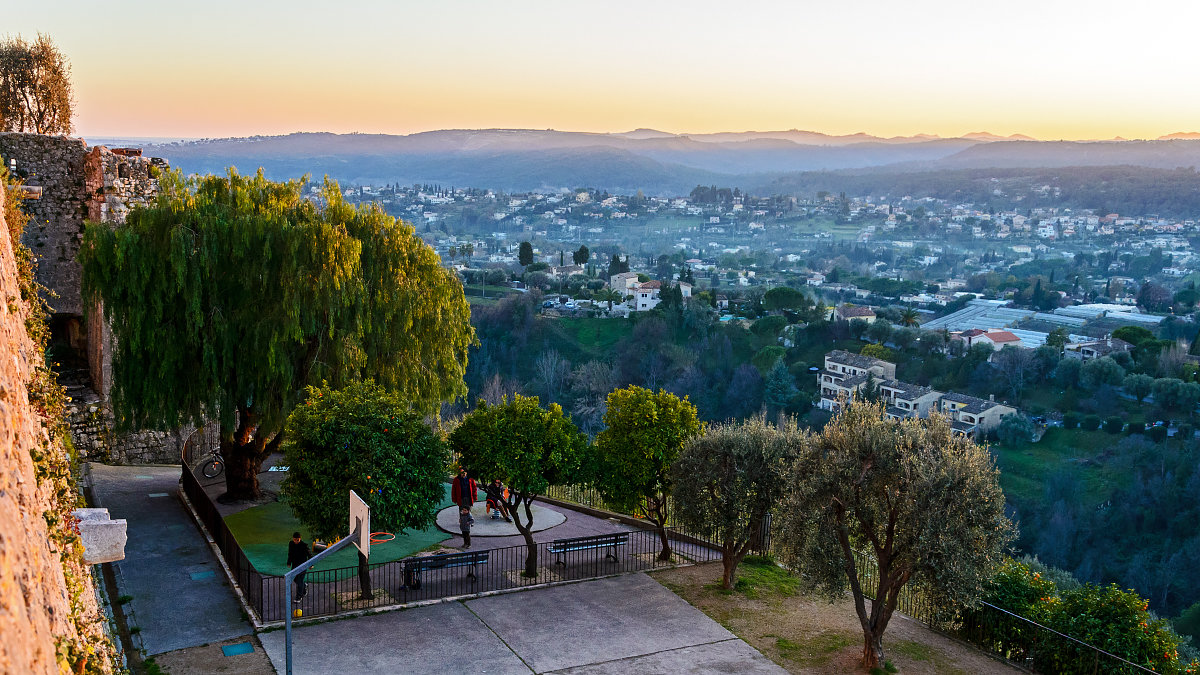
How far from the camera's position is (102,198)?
59.4 feet

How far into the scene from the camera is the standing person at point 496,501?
1403 cm

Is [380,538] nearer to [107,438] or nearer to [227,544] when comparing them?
[227,544]

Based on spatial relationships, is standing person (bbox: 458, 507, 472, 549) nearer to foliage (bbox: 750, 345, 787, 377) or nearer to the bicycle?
the bicycle

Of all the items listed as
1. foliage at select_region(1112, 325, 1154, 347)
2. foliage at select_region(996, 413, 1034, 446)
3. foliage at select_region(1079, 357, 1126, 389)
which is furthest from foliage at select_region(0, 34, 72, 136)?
foliage at select_region(1112, 325, 1154, 347)

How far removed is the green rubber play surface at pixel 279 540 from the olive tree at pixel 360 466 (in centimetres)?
116

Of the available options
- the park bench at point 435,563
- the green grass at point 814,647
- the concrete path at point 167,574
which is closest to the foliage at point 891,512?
the green grass at point 814,647

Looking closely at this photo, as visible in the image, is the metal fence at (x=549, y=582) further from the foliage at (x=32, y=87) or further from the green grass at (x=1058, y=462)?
the green grass at (x=1058, y=462)

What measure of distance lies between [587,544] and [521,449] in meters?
2.02

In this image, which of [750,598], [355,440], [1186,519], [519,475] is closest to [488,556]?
[519,475]

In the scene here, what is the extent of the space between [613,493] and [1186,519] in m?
46.2

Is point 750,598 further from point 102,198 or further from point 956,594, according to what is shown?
point 102,198

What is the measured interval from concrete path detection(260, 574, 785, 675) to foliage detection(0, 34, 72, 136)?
19.2 m

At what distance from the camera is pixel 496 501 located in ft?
52.0

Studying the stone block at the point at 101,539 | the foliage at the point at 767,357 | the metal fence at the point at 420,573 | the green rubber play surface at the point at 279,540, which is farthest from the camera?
the foliage at the point at 767,357
